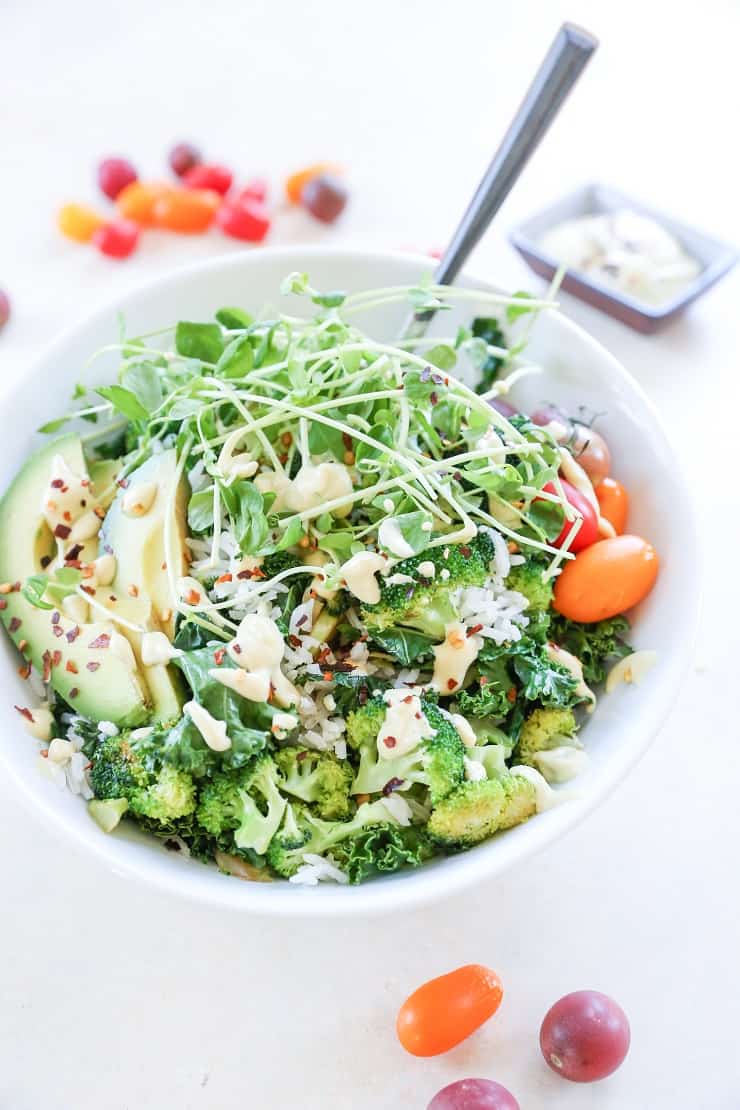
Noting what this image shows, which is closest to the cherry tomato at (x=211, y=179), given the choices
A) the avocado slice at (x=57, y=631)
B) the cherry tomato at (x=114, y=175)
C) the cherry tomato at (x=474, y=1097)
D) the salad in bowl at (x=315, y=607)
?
the cherry tomato at (x=114, y=175)

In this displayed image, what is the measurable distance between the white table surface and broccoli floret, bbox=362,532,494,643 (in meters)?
0.56

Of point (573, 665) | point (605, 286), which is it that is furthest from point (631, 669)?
point (605, 286)

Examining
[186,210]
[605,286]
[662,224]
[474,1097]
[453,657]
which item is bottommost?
[474,1097]

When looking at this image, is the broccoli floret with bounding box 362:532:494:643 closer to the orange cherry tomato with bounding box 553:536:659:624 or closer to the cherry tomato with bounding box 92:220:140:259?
the orange cherry tomato with bounding box 553:536:659:624

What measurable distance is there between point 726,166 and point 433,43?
1.08 metres

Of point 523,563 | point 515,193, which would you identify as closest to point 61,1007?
point 523,563

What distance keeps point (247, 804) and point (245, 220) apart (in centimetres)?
184

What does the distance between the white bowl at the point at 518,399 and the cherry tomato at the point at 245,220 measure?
0.72m

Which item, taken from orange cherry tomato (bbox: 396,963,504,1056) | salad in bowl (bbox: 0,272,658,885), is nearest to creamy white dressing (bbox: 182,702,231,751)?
salad in bowl (bbox: 0,272,658,885)

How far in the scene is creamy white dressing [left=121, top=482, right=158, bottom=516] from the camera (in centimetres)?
178

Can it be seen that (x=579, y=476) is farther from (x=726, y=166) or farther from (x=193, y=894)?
(x=726, y=166)

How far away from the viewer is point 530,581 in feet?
5.90

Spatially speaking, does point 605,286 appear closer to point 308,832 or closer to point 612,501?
point 612,501

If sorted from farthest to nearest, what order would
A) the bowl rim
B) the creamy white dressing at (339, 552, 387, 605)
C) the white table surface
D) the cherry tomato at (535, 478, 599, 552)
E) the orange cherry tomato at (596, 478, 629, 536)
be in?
1. the bowl rim
2. the orange cherry tomato at (596, 478, 629, 536)
3. the cherry tomato at (535, 478, 599, 552)
4. the white table surface
5. the creamy white dressing at (339, 552, 387, 605)
